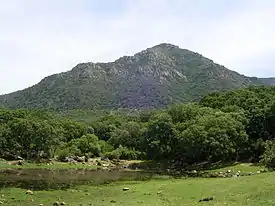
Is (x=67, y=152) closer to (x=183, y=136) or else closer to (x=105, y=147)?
(x=105, y=147)

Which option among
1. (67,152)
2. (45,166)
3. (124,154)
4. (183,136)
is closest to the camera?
(45,166)

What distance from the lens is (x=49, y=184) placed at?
61.2m

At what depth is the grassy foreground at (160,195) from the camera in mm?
36500

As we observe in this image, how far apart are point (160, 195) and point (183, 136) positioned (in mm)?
57795

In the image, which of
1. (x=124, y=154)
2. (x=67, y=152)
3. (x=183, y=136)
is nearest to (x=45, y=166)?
(x=67, y=152)

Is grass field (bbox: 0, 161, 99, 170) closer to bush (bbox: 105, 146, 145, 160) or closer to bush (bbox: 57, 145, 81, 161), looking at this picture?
bush (bbox: 57, 145, 81, 161)

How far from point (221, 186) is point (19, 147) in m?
84.5

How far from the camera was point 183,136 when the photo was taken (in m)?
103

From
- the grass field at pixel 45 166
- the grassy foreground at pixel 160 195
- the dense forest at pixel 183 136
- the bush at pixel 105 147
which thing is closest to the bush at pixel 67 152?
the dense forest at pixel 183 136

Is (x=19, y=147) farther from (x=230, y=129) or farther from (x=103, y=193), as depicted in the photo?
(x=103, y=193)

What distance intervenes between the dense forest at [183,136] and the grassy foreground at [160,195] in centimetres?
3936

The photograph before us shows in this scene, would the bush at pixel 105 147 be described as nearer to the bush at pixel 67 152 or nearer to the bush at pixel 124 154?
the bush at pixel 124 154

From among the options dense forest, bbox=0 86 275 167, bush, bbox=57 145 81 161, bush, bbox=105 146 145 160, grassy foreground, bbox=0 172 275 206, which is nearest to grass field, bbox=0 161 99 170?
bush, bbox=57 145 81 161

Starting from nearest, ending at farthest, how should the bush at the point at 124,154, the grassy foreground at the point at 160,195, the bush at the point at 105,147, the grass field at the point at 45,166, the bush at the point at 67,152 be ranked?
1. the grassy foreground at the point at 160,195
2. the grass field at the point at 45,166
3. the bush at the point at 67,152
4. the bush at the point at 124,154
5. the bush at the point at 105,147
